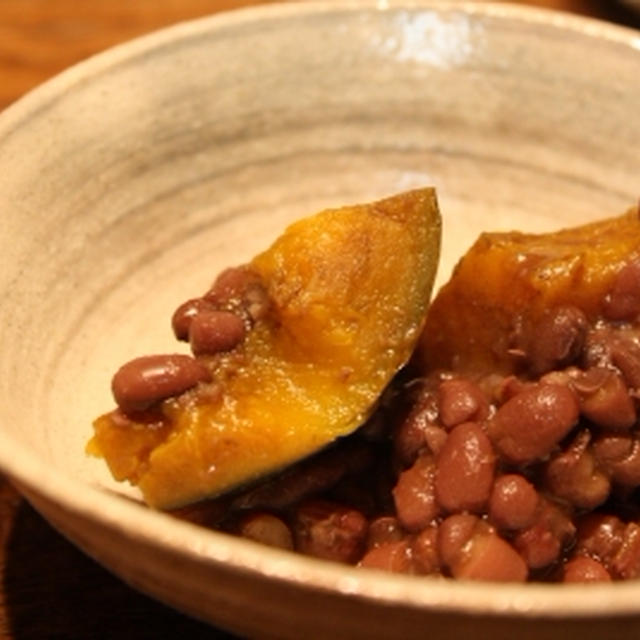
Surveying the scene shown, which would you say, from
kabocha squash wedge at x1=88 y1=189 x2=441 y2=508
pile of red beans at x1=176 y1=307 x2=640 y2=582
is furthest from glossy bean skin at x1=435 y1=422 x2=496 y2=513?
kabocha squash wedge at x1=88 y1=189 x2=441 y2=508

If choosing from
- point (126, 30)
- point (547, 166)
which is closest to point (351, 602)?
point (547, 166)

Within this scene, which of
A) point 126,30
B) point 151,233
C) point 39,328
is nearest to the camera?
point 39,328

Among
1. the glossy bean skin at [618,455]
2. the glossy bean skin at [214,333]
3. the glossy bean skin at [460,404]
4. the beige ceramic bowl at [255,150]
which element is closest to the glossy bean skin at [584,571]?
the glossy bean skin at [618,455]

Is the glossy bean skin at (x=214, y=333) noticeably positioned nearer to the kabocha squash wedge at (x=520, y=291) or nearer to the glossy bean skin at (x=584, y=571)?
the kabocha squash wedge at (x=520, y=291)

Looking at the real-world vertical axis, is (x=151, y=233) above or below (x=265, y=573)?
below

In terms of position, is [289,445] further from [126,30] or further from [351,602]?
[126,30]

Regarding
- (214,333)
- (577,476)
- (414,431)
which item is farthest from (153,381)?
(577,476)

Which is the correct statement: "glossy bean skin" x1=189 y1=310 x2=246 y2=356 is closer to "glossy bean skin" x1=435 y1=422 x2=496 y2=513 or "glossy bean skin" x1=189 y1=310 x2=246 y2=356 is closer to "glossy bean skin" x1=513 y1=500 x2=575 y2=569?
"glossy bean skin" x1=435 y1=422 x2=496 y2=513
